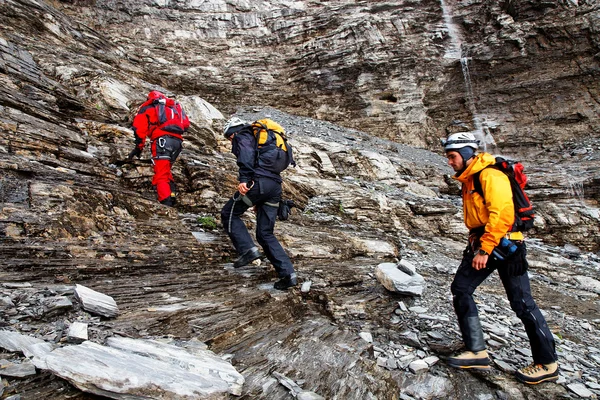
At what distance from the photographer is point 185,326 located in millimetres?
3297

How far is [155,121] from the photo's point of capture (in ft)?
23.0

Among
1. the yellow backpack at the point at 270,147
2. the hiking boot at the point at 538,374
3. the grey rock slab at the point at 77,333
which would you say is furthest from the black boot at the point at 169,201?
the hiking boot at the point at 538,374

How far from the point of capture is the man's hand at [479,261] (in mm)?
3523

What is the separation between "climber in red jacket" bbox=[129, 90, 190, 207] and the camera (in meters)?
6.79

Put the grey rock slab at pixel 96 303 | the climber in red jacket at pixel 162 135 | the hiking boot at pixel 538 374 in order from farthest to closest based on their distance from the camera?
the climber in red jacket at pixel 162 135
the hiking boot at pixel 538 374
the grey rock slab at pixel 96 303

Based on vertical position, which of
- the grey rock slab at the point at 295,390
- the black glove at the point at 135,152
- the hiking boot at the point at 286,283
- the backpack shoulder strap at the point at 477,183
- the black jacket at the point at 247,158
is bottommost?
the grey rock slab at the point at 295,390

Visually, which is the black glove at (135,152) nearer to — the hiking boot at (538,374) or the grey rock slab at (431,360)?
the grey rock slab at (431,360)

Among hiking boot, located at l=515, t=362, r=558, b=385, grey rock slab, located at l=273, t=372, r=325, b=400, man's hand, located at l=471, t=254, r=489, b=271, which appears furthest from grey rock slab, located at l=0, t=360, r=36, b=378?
hiking boot, located at l=515, t=362, r=558, b=385

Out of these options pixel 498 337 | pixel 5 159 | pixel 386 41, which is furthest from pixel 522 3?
pixel 5 159

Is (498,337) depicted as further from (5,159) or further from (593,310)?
(5,159)

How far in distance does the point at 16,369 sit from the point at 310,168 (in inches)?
414

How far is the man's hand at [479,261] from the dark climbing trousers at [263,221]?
221 centimetres

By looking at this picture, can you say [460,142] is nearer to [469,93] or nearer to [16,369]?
[16,369]

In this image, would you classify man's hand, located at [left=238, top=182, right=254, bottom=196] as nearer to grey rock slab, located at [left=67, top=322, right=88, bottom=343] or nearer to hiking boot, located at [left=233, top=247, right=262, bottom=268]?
hiking boot, located at [left=233, top=247, right=262, bottom=268]
